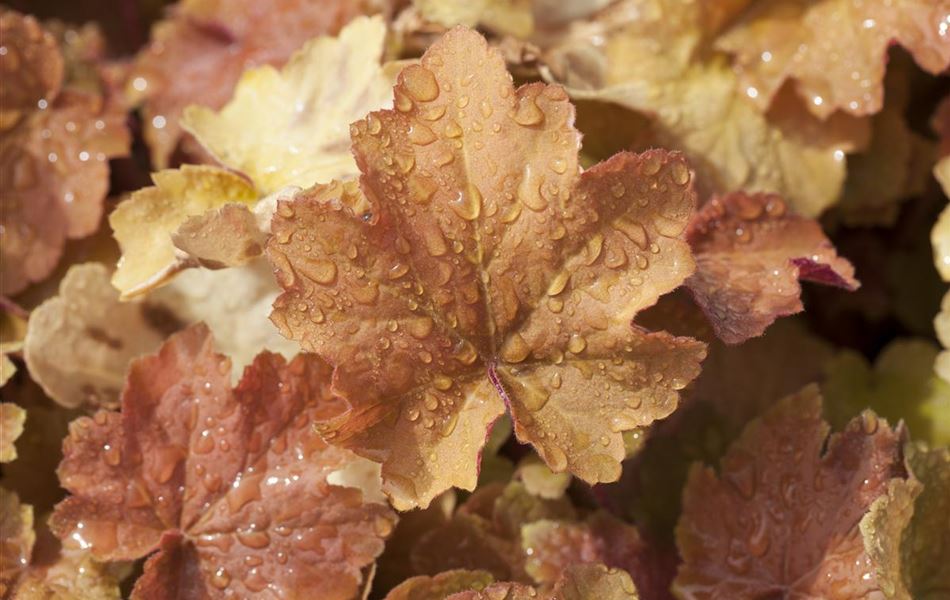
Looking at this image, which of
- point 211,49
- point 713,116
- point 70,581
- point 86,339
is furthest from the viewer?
point 211,49

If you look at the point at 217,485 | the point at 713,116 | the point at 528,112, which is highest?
the point at 528,112

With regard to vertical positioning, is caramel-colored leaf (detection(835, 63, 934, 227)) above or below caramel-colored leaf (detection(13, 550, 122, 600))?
above

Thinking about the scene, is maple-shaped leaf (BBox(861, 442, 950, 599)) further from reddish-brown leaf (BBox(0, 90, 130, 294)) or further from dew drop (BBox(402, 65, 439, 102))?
reddish-brown leaf (BBox(0, 90, 130, 294))

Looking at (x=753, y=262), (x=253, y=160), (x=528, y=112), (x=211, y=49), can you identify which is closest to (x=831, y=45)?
(x=753, y=262)

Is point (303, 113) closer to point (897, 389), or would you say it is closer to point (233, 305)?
point (233, 305)

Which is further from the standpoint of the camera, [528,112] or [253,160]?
[253,160]

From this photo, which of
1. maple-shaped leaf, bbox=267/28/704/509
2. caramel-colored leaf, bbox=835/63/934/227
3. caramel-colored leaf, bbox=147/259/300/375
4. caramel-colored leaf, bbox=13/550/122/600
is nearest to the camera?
maple-shaped leaf, bbox=267/28/704/509

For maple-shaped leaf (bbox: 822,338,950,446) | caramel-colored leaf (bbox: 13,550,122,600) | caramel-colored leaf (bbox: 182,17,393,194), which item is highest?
caramel-colored leaf (bbox: 182,17,393,194)

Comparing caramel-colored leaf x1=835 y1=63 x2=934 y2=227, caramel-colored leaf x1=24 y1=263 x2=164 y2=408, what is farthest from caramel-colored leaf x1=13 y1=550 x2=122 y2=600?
caramel-colored leaf x1=835 y1=63 x2=934 y2=227
